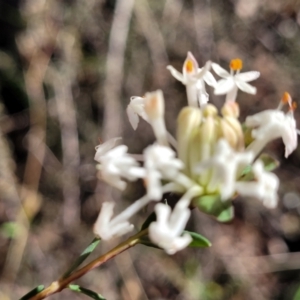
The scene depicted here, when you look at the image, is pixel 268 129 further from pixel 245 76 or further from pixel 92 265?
pixel 92 265

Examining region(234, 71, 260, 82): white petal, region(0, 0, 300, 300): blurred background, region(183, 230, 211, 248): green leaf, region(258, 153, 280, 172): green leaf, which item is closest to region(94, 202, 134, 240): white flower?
region(183, 230, 211, 248): green leaf

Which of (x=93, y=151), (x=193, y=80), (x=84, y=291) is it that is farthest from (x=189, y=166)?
(x=93, y=151)

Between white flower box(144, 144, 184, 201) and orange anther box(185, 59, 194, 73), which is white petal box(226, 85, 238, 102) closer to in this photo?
orange anther box(185, 59, 194, 73)

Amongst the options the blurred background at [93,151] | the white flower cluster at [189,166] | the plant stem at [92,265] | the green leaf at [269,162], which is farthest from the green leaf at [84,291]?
the blurred background at [93,151]

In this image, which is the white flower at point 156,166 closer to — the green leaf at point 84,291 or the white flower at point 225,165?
the white flower at point 225,165

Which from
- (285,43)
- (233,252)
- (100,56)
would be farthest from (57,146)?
(285,43)

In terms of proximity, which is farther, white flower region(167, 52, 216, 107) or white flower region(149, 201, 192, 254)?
white flower region(167, 52, 216, 107)

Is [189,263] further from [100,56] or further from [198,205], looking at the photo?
[198,205]
